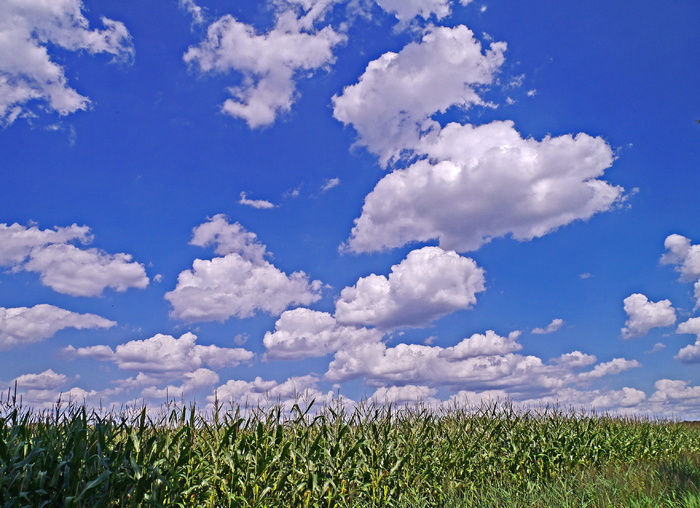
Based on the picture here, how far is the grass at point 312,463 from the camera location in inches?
282

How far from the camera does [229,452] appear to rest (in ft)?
30.0

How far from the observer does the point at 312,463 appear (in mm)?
9703

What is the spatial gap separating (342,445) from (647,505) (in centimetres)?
575

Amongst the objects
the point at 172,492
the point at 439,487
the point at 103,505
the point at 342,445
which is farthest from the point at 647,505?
the point at 103,505

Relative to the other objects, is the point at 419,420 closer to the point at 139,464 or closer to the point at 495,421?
the point at 495,421

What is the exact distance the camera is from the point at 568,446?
16625 mm

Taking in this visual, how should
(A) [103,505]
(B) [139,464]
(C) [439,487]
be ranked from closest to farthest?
1. (A) [103,505]
2. (B) [139,464]
3. (C) [439,487]

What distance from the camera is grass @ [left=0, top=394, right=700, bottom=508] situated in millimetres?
7172

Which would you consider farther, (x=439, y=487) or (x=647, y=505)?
(x=439, y=487)

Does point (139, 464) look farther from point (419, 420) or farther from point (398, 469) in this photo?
point (419, 420)

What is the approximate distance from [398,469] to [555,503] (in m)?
3.20

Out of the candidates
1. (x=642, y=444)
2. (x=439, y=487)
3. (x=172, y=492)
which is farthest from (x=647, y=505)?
(x=642, y=444)

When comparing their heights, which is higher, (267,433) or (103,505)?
(267,433)

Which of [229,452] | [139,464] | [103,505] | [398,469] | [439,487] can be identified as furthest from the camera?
[439,487]
